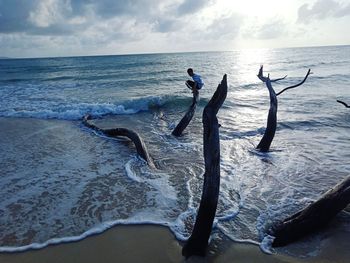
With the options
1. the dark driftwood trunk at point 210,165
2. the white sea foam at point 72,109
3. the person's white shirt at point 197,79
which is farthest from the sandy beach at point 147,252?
the white sea foam at point 72,109

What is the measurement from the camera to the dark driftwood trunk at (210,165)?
4.47 metres

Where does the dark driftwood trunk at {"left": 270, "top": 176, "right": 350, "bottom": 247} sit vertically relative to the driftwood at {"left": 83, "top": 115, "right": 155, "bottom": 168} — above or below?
above

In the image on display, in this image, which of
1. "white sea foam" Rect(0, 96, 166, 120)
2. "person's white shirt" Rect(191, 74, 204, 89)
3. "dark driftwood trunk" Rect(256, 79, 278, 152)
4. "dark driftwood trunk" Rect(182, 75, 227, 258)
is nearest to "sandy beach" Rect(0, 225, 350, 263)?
"dark driftwood trunk" Rect(182, 75, 227, 258)

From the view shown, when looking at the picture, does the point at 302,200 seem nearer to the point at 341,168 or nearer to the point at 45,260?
the point at 341,168

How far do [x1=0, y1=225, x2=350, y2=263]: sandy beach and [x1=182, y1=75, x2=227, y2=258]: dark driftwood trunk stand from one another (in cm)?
41

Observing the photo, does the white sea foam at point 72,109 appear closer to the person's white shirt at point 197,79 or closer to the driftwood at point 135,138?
the driftwood at point 135,138

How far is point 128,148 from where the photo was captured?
35.1 ft

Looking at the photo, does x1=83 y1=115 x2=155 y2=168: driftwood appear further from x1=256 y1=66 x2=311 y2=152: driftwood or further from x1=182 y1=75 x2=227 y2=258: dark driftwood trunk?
x1=182 y1=75 x2=227 y2=258: dark driftwood trunk

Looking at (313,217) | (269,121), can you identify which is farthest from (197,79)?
(313,217)

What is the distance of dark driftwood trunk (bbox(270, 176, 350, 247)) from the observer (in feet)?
16.7

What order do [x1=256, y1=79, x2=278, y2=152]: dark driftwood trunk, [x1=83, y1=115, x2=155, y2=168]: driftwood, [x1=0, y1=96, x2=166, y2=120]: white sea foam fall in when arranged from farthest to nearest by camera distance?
[x1=0, y1=96, x2=166, y2=120]: white sea foam
[x1=256, y1=79, x2=278, y2=152]: dark driftwood trunk
[x1=83, y1=115, x2=155, y2=168]: driftwood

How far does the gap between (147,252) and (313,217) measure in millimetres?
2791

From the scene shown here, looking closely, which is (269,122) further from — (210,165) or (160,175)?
(210,165)

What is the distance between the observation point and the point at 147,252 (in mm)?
4887
